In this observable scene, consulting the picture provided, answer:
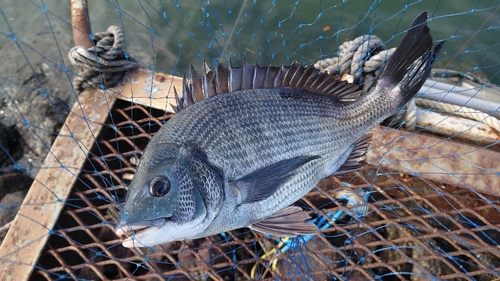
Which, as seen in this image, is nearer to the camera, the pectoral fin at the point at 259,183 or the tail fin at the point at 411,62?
the pectoral fin at the point at 259,183

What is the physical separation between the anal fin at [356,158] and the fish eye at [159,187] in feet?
3.88

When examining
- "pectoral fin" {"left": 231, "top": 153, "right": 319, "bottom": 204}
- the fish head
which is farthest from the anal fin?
the fish head

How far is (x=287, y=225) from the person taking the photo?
2.00 metres

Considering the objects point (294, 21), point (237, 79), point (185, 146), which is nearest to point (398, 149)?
point (237, 79)

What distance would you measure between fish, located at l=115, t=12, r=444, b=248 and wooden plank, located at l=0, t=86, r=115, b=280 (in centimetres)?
104

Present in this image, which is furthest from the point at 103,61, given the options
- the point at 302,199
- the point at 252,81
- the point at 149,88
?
the point at 302,199

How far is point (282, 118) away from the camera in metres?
2.02

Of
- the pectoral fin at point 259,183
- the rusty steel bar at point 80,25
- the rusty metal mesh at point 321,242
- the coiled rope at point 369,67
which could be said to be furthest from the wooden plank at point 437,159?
the rusty steel bar at point 80,25

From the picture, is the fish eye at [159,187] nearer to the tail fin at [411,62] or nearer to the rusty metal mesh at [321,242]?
the rusty metal mesh at [321,242]

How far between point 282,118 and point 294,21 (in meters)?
3.33

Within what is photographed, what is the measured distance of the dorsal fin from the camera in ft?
6.68

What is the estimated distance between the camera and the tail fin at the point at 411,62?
2.14 m

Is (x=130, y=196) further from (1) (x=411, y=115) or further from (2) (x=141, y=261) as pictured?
(1) (x=411, y=115)

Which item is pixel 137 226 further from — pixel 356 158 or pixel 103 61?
pixel 103 61
